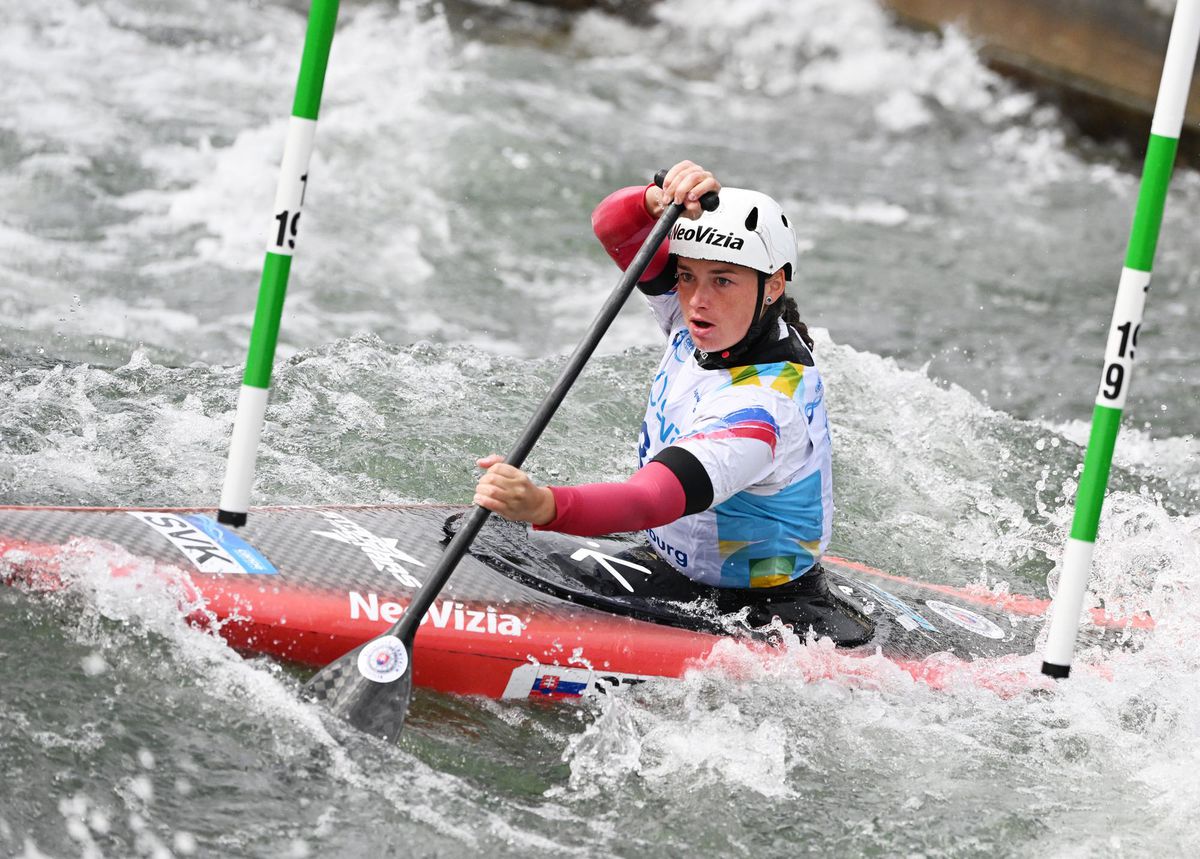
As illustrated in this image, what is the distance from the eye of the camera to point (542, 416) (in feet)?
12.6

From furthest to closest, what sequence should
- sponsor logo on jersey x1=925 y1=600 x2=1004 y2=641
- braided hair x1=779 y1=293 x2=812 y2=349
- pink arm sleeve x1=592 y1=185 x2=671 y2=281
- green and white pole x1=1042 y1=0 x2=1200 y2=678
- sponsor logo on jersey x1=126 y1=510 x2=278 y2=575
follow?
1. sponsor logo on jersey x1=925 y1=600 x2=1004 y2=641
2. pink arm sleeve x1=592 y1=185 x2=671 y2=281
3. braided hair x1=779 y1=293 x2=812 y2=349
4. sponsor logo on jersey x1=126 y1=510 x2=278 y2=575
5. green and white pole x1=1042 y1=0 x2=1200 y2=678

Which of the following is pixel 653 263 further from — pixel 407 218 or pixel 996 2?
pixel 996 2

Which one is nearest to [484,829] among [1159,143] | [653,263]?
[653,263]

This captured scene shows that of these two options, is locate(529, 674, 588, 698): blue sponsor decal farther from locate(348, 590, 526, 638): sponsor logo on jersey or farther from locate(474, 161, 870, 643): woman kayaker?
locate(474, 161, 870, 643): woman kayaker

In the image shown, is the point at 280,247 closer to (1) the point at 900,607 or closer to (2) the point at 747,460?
(2) the point at 747,460

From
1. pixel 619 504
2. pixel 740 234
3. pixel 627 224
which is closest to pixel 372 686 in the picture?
pixel 619 504

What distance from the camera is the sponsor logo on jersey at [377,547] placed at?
403 centimetres

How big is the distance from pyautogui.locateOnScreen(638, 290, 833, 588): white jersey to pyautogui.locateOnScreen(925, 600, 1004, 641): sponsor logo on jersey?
2.79 feet

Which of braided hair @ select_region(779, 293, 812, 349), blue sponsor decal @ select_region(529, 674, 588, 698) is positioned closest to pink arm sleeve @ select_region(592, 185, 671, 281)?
braided hair @ select_region(779, 293, 812, 349)

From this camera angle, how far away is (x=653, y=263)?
4.31m

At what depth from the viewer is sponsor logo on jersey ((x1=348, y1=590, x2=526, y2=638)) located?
12.7 ft

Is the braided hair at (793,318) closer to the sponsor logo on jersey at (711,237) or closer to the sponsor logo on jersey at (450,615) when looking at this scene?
the sponsor logo on jersey at (711,237)

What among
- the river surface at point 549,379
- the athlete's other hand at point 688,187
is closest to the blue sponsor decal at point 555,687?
the river surface at point 549,379

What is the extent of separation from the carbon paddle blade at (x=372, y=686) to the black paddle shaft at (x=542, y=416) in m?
0.06
